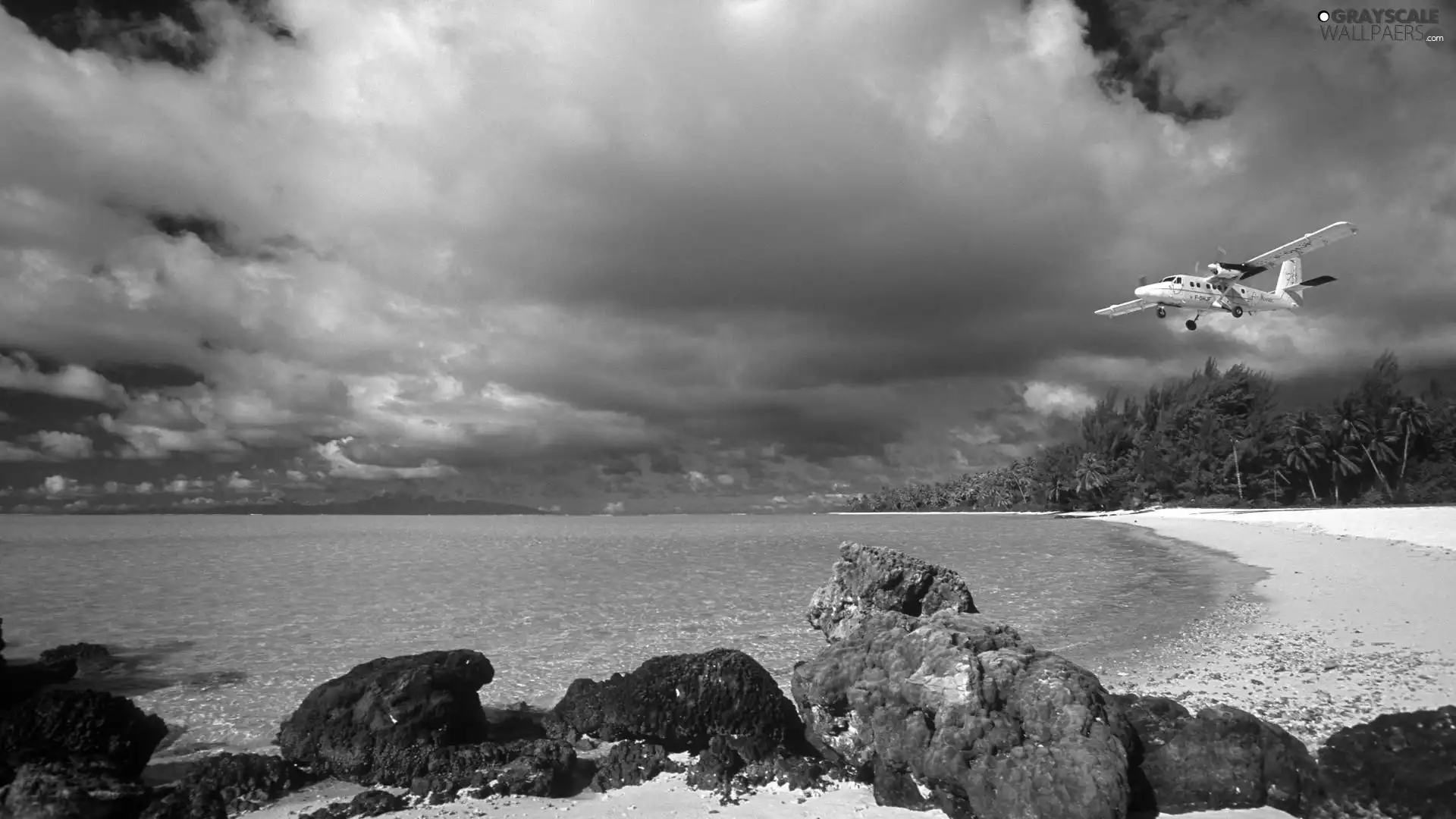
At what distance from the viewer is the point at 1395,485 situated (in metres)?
78.0

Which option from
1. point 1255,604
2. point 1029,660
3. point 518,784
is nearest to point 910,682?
point 1029,660

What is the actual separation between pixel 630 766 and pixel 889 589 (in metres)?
4.63

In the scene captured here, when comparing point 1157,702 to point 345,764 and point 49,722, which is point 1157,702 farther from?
point 49,722

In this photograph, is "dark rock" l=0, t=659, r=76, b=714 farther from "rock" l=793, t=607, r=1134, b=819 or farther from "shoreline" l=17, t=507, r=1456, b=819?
"rock" l=793, t=607, r=1134, b=819

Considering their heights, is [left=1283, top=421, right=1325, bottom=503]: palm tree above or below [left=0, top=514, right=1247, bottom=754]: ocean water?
above

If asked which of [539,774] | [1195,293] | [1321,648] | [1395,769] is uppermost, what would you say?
[1195,293]

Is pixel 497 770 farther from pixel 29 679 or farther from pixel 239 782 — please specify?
pixel 29 679

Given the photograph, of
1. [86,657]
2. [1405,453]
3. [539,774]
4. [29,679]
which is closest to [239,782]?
[539,774]

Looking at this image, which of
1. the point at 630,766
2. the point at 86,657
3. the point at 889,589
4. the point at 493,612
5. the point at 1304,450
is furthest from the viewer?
the point at 1304,450

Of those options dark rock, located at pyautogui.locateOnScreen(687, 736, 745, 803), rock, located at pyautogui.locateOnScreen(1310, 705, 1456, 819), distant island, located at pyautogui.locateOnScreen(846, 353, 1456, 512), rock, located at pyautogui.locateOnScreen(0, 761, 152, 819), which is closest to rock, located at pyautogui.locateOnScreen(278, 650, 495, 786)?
rock, located at pyautogui.locateOnScreen(0, 761, 152, 819)

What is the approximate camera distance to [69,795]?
5.34 meters

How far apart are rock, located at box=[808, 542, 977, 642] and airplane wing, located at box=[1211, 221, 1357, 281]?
1141 inches

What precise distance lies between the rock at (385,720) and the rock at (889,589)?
4761 millimetres

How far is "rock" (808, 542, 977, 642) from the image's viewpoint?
9906mm
